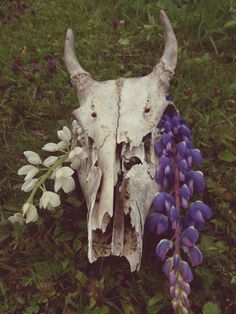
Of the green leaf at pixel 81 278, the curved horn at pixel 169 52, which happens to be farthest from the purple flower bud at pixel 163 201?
the curved horn at pixel 169 52

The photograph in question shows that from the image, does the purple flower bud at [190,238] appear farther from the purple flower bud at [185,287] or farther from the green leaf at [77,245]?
the green leaf at [77,245]

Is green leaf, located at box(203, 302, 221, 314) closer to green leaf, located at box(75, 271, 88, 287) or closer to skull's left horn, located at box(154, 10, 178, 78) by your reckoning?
green leaf, located at box(75, 271, 88, 287)

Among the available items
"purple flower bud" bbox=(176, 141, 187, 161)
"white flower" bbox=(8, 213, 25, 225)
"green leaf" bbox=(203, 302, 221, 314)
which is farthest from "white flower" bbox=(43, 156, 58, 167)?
"green leaf" bbox=(203, 302, 221, 314)

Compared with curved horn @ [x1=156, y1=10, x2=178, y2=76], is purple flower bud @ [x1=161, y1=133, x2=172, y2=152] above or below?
below

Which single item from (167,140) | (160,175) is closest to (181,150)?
(167,140)

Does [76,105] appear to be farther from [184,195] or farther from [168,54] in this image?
[184,195]
